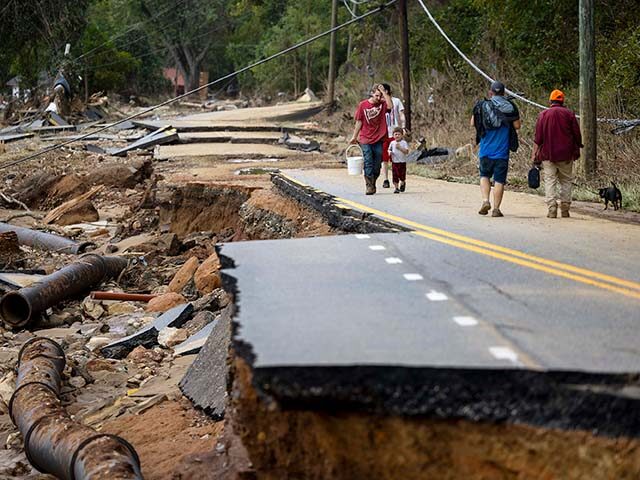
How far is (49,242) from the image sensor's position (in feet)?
65.0

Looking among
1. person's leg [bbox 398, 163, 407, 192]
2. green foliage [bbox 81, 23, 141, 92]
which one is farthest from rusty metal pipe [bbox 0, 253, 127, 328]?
green foliage [bbox 81, 23, 141, 92]

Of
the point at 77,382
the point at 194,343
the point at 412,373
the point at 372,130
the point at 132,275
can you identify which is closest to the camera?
the point at 412,373

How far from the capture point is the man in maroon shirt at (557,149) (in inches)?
488

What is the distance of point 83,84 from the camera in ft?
169

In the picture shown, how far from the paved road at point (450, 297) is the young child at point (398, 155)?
4.14 m

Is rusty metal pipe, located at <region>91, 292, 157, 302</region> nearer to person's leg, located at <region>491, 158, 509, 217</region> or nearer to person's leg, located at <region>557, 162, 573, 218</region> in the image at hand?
person's leg, located at <region>491, 158, 509, 217</region>

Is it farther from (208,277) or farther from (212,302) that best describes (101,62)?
(212,302)

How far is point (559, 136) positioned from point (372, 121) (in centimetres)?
339

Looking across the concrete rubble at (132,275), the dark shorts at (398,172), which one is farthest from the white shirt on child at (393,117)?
the concrete rubble at (132,275)

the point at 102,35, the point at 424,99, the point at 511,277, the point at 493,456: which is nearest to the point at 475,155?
the point at 424,99

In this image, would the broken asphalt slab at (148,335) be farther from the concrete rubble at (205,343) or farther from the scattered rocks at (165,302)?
the scattered rocks at (165,302)

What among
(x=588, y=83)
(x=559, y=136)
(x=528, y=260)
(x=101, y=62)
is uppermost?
(x=101, y=62)

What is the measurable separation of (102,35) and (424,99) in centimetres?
3282

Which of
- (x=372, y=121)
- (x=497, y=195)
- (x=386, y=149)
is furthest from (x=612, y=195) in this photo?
(x=386, y=149)
